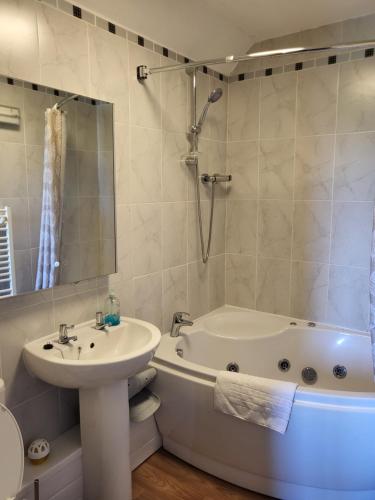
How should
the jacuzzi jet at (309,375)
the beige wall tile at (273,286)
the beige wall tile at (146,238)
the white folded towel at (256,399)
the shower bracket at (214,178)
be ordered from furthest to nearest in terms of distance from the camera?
the beige wall tile at (273,286) → the shower bracket at (214,178) → the jacuzzi jet at (309,375) → the beige wall tile at (146,238) → the white folded towel at (256,399)

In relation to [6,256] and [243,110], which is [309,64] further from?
[6,256]

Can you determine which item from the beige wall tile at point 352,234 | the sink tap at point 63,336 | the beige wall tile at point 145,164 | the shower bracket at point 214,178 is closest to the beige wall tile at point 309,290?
the beige wall tile at point 352,234

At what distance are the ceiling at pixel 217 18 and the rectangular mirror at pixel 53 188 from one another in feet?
1.60

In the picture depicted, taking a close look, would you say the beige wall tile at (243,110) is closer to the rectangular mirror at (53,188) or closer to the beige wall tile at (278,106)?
the beige wall tile at (278,106)

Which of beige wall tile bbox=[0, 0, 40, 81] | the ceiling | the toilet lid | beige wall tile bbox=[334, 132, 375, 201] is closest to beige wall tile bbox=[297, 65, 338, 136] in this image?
beige wall tile bbox=[334, 132, 375, 201]

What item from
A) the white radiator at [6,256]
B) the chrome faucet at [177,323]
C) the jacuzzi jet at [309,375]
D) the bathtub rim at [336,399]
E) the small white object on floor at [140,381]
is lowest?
the jacuzzi jet at [309,375]

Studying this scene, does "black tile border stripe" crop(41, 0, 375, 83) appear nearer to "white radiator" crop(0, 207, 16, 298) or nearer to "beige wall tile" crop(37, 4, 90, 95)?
"beige wall tile" crop(37, 4, 90, 95)

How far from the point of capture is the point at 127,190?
209 centimetres

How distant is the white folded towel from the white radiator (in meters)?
1.05

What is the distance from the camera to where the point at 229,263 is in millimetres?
3014

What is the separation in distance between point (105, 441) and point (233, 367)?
3.58 ft

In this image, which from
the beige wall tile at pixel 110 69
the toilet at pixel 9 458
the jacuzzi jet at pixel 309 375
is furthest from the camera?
the jacuzzi jet at pixel 309 375

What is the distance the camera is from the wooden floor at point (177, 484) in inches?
75.6

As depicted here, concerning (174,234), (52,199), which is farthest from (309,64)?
(52,199)
